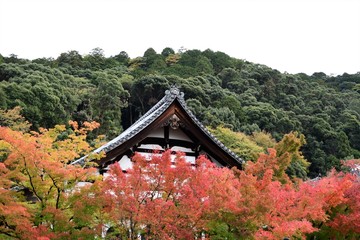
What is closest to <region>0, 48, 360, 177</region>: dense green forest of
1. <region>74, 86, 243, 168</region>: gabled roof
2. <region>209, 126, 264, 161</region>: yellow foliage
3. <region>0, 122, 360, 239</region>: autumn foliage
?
<region>209, 126, 264, 161</region>: yellow foliage

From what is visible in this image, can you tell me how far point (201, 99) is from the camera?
165ft

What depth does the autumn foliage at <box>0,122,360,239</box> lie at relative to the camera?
980cm

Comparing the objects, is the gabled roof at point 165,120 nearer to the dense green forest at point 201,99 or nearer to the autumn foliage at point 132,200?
the autumn foliage at point 132,200

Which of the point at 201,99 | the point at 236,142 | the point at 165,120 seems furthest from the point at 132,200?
the point at 201,99

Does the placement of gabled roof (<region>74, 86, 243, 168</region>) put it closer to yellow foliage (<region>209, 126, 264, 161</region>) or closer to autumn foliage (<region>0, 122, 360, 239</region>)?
autumn foliage (<region>0, 122, 360, 239</region>)

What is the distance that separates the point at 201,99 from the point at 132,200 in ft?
135

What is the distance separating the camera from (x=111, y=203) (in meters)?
10.0

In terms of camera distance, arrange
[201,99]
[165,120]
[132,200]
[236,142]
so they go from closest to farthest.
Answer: [132,200]
[165,120]
[236,142]
[201,99]

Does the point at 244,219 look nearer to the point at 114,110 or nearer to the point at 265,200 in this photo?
the point at 265,200

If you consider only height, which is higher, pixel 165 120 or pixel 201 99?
pixel 165 120

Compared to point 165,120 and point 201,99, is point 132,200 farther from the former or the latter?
point 201,99

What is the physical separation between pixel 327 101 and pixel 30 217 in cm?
6051

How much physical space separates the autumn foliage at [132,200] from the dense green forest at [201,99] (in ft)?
89.9

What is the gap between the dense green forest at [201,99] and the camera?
41.4m
